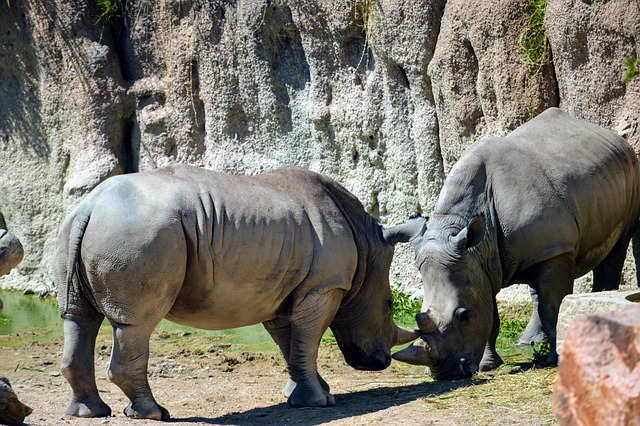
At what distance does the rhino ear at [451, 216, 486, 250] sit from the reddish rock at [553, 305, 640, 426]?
4.00 meters

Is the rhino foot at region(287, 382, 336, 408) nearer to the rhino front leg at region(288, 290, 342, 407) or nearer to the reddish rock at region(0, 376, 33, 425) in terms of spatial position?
the rhino front leg at region(288, 290, 342, 407)

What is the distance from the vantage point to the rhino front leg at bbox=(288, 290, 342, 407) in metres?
7.11

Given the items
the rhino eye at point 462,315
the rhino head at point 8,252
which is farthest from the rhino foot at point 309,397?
the rhino head at point 8,252

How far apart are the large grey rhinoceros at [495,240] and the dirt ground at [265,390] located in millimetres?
318

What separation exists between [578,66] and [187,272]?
4.75 metres

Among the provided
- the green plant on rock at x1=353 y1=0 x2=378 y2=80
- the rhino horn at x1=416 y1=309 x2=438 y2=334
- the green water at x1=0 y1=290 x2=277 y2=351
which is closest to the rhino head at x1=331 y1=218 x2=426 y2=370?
the rhino horn at x1=416 y1=309 x2=438 y2=334

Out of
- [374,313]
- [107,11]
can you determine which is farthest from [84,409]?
[107,11]

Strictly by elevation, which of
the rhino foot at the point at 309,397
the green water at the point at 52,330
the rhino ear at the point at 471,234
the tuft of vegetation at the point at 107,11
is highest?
the tuft of vegetation at the point at 107,11

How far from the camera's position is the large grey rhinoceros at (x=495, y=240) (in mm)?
7652

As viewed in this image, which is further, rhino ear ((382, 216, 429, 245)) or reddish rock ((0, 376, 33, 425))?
rhino ear ((382, 216, 429, 245))

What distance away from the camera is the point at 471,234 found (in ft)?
25.2

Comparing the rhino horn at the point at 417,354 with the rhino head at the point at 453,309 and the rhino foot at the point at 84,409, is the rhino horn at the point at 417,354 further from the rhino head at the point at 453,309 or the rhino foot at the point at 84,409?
the rhino foot at the point at 84,409

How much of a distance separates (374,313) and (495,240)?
103 centimetres

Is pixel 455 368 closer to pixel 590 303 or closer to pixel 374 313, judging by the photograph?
pixel 374 313
